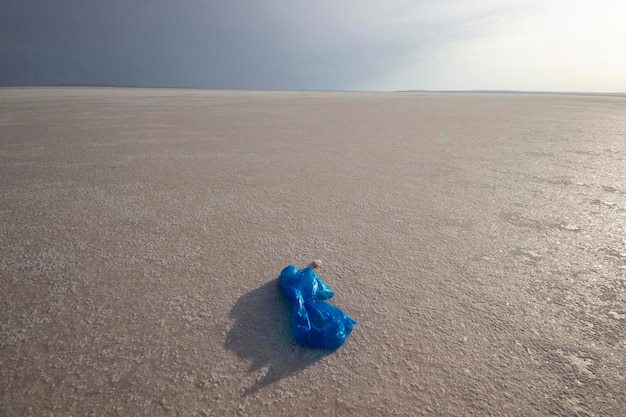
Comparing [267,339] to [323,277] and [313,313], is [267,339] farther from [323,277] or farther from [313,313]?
[323,277]

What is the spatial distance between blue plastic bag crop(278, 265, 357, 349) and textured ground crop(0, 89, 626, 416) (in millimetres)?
69

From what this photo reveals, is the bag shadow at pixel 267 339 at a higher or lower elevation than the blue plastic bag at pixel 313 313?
lower

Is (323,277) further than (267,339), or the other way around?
(323,277)

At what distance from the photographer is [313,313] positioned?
1.77 m

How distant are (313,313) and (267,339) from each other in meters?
0.28

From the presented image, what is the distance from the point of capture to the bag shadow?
1.51 metres

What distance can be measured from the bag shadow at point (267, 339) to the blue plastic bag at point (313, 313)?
5cm

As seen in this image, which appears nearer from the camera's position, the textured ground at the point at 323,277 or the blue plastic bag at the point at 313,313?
the textured ground at the point at 323,277

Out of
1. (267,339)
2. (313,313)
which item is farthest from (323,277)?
(267,339)

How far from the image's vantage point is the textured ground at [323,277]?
4.58 ft

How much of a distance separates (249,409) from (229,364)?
0.26 metres

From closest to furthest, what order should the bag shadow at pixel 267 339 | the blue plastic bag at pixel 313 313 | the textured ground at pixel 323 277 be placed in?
the textured ground at pixel 323 277
the bag shadow at pixel 267 339
the blue plastic bag at pixel 313 313

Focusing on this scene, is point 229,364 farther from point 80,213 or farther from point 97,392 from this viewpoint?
point 80,213

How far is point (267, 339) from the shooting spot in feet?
5.50
